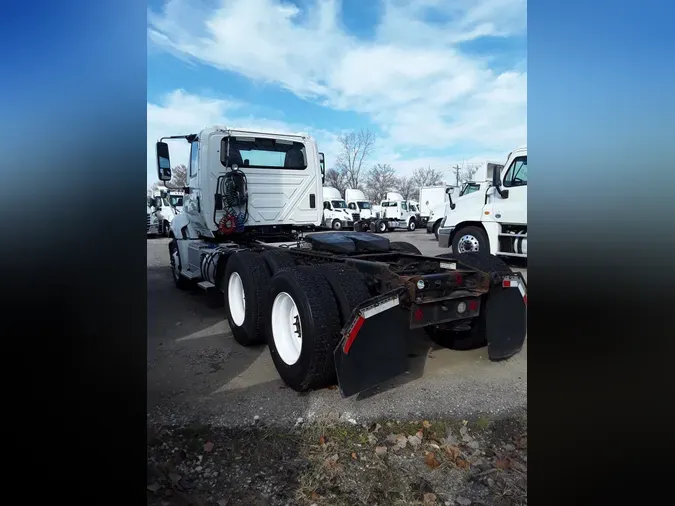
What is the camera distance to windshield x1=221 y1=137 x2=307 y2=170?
736cm

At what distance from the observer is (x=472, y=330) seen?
16.1ft

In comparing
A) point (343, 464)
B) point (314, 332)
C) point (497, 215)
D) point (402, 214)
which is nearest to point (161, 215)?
point (402, 214)

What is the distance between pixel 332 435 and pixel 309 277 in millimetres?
1403

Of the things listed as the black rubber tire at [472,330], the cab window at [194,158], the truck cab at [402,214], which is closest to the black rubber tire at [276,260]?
the black rubber tire at [472,330]

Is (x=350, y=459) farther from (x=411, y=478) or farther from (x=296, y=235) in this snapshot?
(x=296, y=235)

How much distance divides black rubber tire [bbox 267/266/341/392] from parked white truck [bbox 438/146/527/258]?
6754mm

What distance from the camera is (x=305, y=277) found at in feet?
13.5

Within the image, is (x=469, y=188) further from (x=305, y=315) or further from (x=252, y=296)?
(x=305, y=315)

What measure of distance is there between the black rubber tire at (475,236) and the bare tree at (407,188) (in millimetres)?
57657

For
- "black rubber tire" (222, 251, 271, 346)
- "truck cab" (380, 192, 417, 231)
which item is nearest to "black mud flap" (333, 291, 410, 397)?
"black rubber tire" (222, 251, 271, 346)

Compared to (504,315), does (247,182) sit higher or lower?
higher

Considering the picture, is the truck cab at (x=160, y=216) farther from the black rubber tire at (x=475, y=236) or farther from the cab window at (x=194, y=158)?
the cab window at (x=194, y=158)

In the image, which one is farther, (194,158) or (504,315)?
(194,158)

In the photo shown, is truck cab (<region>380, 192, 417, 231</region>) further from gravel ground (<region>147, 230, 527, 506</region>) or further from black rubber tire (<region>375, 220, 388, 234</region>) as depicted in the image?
gravel ground (<region>147, 230, 527, 506</region>)
